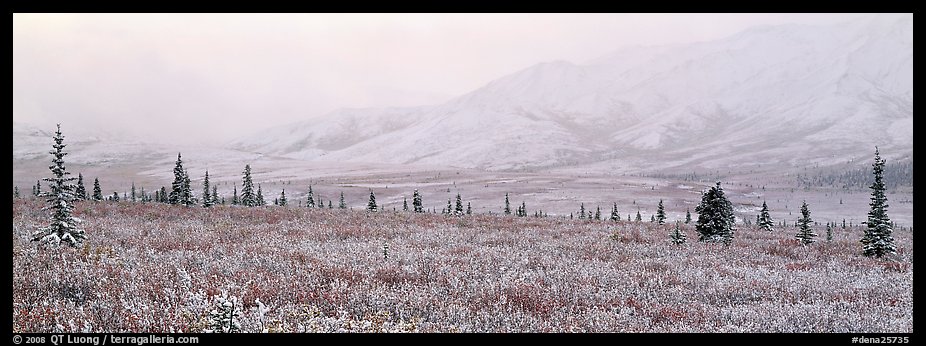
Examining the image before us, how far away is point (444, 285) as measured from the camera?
9570 millimetres

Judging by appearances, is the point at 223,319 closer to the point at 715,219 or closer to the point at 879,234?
the point at 879,234

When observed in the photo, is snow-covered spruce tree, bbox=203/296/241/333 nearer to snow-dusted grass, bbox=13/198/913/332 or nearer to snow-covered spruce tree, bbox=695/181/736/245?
snow-dusted grass, bbox=13/198/913/332

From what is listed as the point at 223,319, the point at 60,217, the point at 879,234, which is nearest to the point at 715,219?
the point at 879,234

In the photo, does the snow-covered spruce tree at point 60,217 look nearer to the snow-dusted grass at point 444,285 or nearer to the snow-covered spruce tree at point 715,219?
the snow-dusted grass at point 444,285

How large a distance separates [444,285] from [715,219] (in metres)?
14.3

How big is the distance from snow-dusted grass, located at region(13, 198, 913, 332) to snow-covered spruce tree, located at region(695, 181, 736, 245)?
9.21 feet

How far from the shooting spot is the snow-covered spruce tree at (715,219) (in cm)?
1934

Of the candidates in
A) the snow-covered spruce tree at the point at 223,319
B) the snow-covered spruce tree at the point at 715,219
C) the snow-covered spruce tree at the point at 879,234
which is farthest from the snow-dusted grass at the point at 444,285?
the snow-covered spruce tree at the point at 715,219

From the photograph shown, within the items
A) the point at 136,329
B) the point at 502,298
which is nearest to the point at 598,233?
the point at 502,298

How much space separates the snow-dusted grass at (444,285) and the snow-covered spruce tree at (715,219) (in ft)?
9.21

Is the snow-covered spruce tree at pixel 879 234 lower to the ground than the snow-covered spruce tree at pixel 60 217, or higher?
lower

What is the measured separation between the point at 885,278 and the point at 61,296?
51.5 feet

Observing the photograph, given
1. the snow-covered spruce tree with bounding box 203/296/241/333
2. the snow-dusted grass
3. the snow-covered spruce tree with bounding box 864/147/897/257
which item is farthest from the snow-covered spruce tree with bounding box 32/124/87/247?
the snow-covered spruce tree with bounding box 864/147/897/257
